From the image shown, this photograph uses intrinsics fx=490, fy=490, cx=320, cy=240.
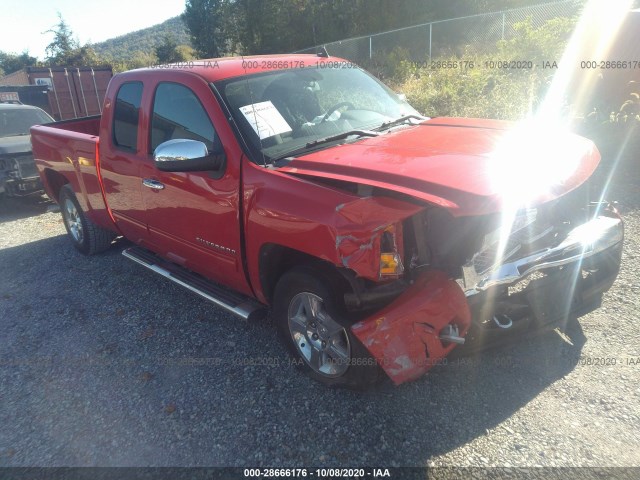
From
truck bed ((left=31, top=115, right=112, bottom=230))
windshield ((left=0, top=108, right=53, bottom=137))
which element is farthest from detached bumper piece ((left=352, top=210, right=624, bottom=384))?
windshield ((left=0, top=108, right=53, bottom=137))

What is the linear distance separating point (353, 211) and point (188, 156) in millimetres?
1307

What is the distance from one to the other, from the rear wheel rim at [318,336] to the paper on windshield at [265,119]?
114cm

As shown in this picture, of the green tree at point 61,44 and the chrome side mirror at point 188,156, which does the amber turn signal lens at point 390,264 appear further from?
the green tree at point 61,44

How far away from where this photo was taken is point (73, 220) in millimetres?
5938

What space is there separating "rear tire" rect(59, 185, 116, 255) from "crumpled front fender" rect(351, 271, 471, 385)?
404cm

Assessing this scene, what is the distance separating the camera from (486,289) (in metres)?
2.66

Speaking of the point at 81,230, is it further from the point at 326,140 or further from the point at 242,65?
the point at 326,140

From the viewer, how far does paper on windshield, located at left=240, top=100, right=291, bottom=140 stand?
3330 millimetres

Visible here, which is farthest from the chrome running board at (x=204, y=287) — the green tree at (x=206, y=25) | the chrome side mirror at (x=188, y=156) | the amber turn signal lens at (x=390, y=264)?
the green tree at (x=206, y=25)

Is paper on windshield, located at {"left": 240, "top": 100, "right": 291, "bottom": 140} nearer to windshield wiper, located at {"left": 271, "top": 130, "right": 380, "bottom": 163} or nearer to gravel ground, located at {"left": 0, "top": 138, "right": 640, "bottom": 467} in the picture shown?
windshield wiper, located at {"left": 271, "top": 130, "right": 380, "bottom": 163}

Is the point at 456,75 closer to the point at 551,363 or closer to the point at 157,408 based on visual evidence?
the point at 551,363

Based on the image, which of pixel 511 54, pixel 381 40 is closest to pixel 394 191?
pixel 511 54

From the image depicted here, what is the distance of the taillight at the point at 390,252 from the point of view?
101 inches

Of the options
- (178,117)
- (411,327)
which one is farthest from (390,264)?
(178,117)
